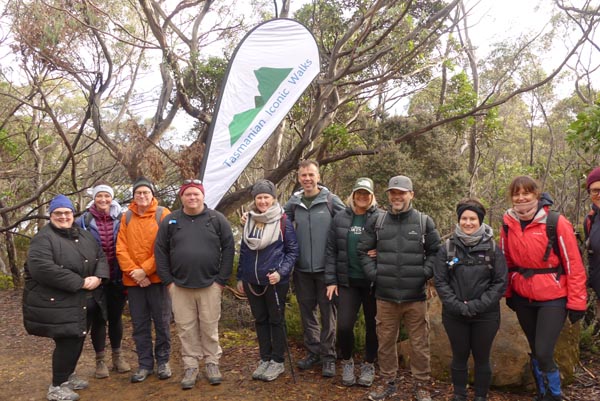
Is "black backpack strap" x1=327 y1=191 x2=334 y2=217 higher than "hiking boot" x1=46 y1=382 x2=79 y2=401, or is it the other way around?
"black backpack strap" x1=327 y1=191 x2=334 y2=217

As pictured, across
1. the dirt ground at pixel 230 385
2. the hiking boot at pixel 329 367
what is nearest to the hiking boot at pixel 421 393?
the dirt ground at pixel 230 385

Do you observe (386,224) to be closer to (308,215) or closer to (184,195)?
(308,215)

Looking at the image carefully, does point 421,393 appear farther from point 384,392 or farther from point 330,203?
point 330,203

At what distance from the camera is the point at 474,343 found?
12.3 ft

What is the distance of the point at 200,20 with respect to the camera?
9.66 meters

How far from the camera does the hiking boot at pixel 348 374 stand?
4.39m

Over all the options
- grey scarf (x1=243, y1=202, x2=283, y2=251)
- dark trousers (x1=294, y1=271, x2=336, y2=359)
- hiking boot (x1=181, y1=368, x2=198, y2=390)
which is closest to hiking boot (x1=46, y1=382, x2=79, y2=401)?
hiking boot (x1=181, y1=368, x2=198, y2=390)

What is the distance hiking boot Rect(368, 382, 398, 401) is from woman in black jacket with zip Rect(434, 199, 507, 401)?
56 centimetres

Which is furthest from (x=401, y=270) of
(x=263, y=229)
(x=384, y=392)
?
(x=263, y=229)

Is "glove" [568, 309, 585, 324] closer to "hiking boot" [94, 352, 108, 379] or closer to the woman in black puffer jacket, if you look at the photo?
the woman in black puffer jacket

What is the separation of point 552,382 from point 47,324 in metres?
4.16

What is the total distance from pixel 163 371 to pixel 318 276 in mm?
1770

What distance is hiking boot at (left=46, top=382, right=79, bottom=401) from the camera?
4.15m

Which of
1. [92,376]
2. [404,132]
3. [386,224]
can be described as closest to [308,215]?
[386,224]
